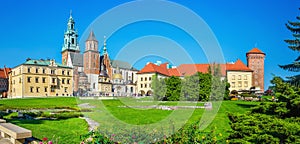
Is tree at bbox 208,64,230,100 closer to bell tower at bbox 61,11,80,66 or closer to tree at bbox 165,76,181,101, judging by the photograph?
tree at bbox 165,76,181,101

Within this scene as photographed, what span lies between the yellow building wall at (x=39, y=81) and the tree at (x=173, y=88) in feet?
130

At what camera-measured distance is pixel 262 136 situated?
18.1 feet

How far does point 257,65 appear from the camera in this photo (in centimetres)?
7375

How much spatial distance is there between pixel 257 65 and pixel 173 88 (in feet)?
162

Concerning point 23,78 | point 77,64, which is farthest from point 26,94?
point 77,64

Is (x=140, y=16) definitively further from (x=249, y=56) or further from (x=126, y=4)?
(x=249, y=56)

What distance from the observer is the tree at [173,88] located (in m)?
31.8

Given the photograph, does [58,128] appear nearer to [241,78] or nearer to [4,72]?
[241,78]

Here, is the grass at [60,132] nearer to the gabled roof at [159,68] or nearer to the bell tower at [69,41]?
the gabled roof at [159,68]

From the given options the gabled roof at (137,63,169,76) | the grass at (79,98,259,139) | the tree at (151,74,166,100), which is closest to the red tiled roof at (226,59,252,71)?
the tree at (151,74,166,100)

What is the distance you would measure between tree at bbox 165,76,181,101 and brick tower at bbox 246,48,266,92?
4839cm

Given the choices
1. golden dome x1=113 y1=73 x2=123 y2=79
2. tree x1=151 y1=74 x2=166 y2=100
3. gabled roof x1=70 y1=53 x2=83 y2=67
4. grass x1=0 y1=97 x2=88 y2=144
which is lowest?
grass x1=0 y1=97 x2=88 y2=144

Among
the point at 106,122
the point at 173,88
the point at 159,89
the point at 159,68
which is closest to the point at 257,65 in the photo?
the point at 173,88

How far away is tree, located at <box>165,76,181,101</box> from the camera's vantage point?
104 feet
